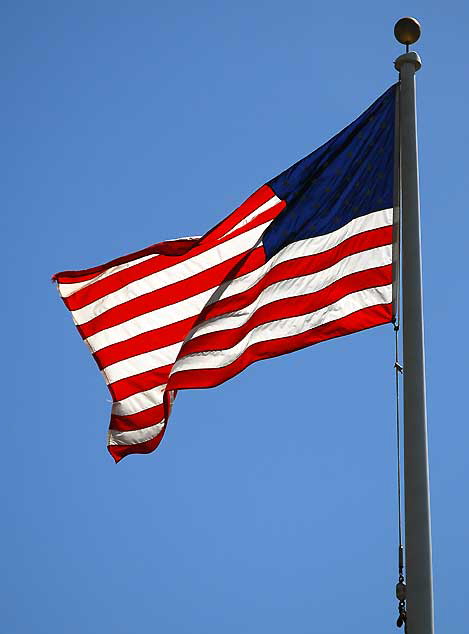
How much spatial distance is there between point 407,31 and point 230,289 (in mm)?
3590

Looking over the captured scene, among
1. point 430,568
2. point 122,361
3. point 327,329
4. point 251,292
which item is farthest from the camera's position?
point 122,361

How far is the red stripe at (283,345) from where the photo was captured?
12.4 meters

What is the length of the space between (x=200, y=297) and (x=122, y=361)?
1.35 metres

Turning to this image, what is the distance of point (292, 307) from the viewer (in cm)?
1289

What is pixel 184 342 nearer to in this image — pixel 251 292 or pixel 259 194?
pixel 251 292

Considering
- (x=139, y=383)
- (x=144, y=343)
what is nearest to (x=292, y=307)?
(x=144, y=343)

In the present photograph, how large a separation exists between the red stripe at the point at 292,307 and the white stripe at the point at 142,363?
838mm

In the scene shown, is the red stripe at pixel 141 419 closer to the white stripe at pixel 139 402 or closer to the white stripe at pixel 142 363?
the white stripe at pixel 139 402

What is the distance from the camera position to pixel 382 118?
12.7m

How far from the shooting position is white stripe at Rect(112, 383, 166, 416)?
13.8 m

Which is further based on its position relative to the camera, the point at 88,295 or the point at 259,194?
the point at 88,295

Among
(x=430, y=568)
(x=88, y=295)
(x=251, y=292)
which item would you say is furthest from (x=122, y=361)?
(x=430, y=568)

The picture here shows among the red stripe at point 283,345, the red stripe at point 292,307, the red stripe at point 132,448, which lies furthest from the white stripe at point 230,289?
the red stripe at point 132,448

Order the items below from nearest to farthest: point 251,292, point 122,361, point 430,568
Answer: point 430,568, point 251,292, point 122,361
